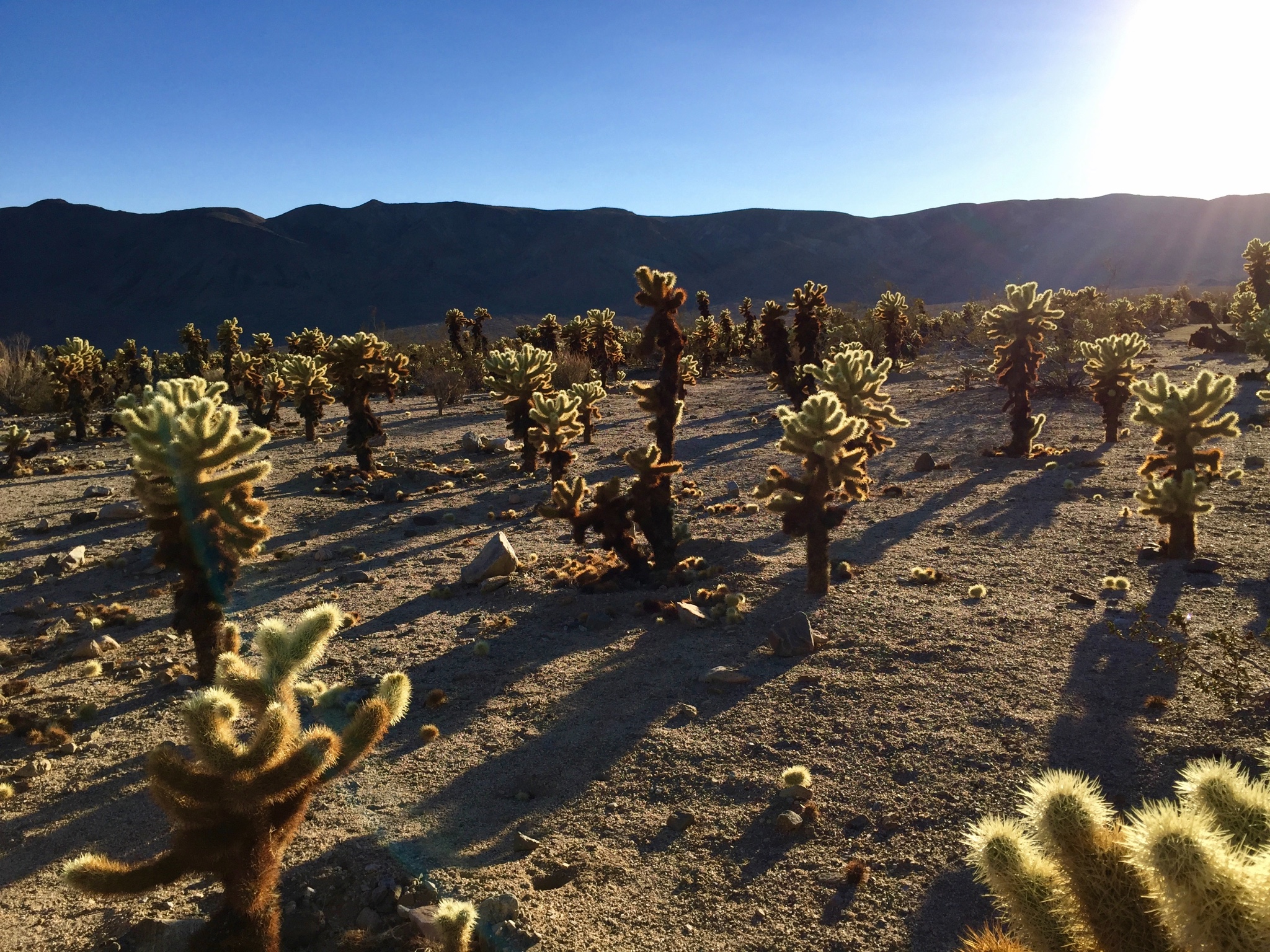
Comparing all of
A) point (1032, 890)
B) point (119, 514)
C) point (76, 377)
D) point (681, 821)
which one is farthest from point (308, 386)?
point (1032, 890)

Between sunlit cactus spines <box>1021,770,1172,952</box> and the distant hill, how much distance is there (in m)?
89.3

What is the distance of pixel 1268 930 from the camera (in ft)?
6.79

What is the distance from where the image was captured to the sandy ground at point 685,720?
15.1 feet

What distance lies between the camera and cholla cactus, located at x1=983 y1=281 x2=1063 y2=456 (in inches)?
607

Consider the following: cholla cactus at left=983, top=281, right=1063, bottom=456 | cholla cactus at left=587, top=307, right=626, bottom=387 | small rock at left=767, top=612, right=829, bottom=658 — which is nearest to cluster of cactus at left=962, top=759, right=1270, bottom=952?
small rock at left=767, top=612, right=829, bottom=658

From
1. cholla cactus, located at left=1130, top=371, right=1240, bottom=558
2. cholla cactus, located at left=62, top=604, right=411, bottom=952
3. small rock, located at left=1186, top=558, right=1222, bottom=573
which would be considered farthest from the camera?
cholla cactus, located at left=1130, top=371, right=1240, bottom=558

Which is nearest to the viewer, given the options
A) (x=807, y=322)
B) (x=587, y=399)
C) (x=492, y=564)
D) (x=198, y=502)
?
(x=198, y=502)

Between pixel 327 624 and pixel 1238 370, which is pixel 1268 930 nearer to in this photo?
pixel 327 624

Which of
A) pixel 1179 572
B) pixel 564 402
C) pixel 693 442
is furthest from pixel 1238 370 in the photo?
pixel 564 402

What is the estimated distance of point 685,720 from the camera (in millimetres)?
6551

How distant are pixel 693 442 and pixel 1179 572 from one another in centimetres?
1176

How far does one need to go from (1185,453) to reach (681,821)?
322 inches

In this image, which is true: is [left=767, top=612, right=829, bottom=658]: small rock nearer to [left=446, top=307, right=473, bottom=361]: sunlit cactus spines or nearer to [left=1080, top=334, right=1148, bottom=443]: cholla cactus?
[left=1080, top=334, right=1148, bottom=443]: cholla cactus

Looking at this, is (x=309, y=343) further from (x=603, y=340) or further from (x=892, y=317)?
(x=892, y=317)
